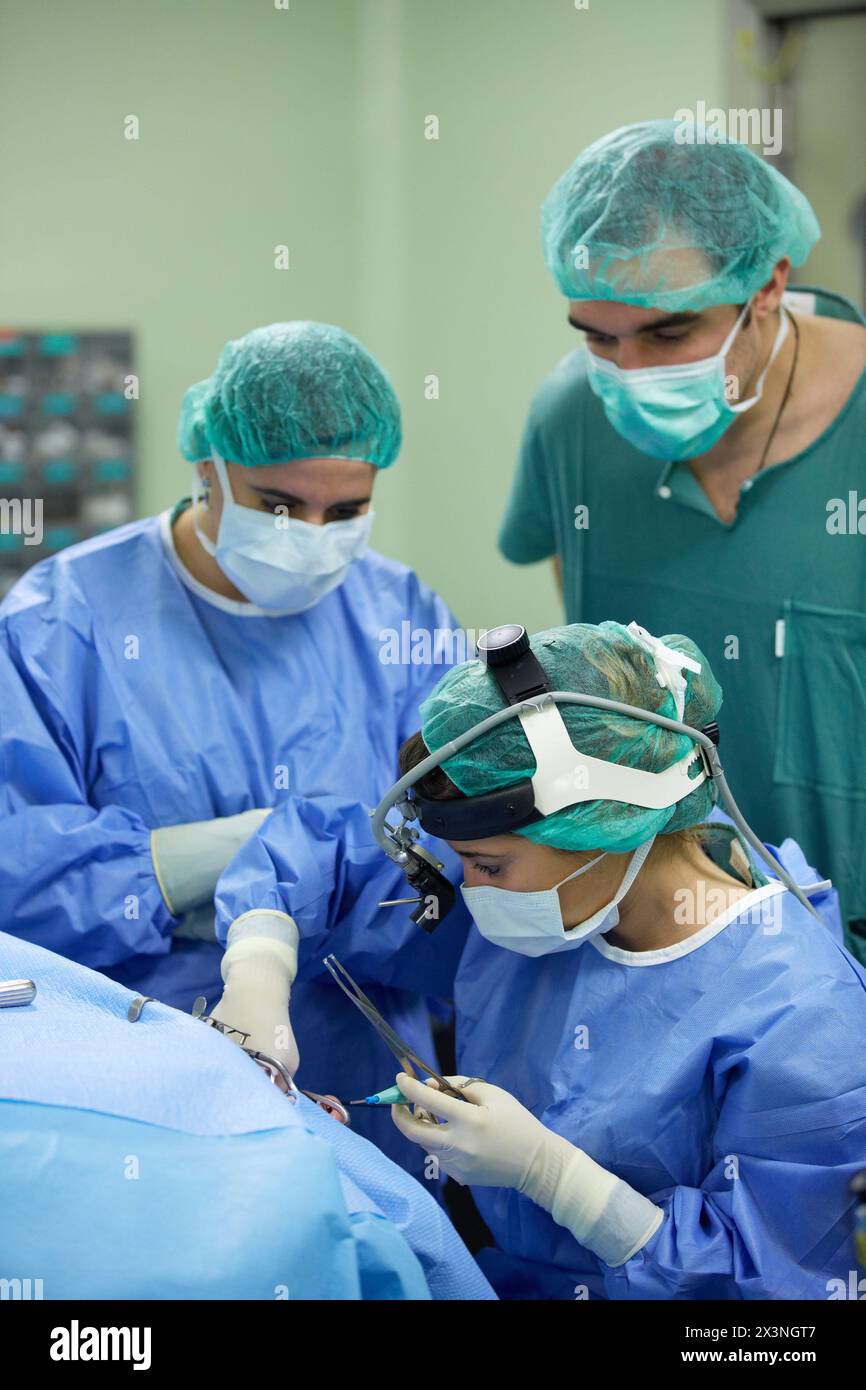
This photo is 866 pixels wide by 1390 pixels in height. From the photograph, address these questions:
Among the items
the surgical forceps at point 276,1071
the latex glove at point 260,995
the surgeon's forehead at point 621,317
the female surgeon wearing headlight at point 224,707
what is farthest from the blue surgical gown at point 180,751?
the surgeon's forehead at point 621,317

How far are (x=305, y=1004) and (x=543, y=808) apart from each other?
1.78ft

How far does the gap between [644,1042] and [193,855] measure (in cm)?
60

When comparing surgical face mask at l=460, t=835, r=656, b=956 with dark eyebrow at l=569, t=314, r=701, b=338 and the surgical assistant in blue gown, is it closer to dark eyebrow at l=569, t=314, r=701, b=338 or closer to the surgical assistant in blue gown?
the surgical assistant in blue gown

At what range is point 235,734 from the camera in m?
1.81

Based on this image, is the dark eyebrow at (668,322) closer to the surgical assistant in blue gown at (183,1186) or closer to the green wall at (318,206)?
the surgical assistant in blue gown at (183,1186)

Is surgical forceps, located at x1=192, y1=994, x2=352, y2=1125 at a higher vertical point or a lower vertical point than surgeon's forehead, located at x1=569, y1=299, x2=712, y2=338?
lower

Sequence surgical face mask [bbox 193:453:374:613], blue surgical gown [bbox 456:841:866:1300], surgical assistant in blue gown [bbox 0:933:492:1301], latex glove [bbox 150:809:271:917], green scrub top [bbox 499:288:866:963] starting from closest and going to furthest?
surgical assistant in blue gown [bbox 0:933:492:1301] < blue surgical gown [bbox 456:841:866:1300] < latex glove [bbox 150:809:271:917] < surgical face mask [bbox 193:453:374:613] < green scrub top [bbox 499:288:866:963]

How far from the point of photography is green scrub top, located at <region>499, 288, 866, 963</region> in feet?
6.31

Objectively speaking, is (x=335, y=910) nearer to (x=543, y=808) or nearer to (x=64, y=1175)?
(x=543, y=808)

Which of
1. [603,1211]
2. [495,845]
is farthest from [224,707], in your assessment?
[603,1211]

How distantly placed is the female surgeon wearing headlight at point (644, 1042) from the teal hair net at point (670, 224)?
1.90ft

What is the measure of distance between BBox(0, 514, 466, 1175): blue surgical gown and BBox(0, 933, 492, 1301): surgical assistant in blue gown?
1.19 feet

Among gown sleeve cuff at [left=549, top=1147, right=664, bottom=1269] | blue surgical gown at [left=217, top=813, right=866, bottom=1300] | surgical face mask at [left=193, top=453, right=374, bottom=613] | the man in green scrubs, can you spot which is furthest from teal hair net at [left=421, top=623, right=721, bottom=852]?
the man in green scrubs
